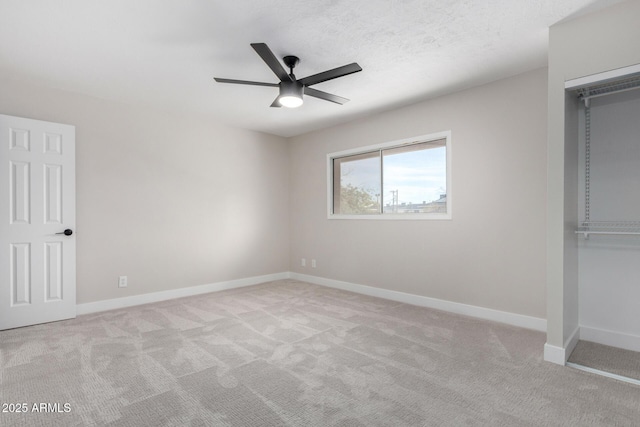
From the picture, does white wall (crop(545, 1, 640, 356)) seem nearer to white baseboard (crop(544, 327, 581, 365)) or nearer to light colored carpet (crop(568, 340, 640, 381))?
white baseboard (crop(544, 327, 581, 365))

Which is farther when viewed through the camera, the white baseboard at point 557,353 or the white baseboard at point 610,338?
the white baseboard at point 610,338

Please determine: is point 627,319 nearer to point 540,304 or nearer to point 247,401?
point 540,304

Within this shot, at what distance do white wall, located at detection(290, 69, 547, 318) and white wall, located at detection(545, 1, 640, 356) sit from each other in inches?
25.3

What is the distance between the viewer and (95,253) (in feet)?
13.0

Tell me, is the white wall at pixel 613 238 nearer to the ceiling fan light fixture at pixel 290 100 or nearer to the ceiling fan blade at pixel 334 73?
the ceiling fan blade at pixel 334 73

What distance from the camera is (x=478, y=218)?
12.0 ft

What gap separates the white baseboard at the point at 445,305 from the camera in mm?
3262

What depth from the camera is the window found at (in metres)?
4.05

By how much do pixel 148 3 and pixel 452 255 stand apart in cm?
374

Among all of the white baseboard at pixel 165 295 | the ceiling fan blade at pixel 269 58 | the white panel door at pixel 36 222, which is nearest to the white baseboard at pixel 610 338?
the ceiling fan blade at pixel 269 58

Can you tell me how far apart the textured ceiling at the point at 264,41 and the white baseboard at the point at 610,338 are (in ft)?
8.22

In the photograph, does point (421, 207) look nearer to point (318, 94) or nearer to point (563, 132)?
point (563, 132)

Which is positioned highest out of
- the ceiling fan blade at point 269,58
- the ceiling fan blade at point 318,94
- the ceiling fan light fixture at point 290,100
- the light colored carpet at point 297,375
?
the ceiling fan blade at point 269,58

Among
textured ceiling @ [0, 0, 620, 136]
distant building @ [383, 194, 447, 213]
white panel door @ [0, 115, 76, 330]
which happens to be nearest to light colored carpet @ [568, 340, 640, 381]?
distant building @ [383, 194, 447, 213]
